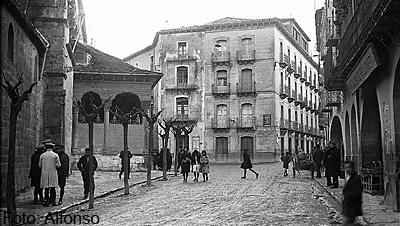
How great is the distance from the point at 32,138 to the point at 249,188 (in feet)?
25.6

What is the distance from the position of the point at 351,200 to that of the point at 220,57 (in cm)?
4091

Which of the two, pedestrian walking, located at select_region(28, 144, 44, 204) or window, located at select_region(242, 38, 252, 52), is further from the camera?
window, located at select_region(242, 38, 252, 52)

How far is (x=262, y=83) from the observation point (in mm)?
46562

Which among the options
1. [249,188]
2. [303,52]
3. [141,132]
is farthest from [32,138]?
[303,52]

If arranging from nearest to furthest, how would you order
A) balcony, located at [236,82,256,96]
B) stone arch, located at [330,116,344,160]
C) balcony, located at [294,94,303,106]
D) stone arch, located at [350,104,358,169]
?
stone arch, located at [350,104,358,169] → stone arch, located at [330,116,344,160] → balcony, located at [236,82,256,96] → balcony, located at [294,94,303,106]

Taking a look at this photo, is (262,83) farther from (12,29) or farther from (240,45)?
(12,29)

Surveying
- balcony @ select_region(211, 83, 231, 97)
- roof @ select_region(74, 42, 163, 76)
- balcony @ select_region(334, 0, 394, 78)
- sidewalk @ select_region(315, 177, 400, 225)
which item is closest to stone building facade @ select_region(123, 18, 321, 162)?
balcony @ select_region(211, 83, 231, 97)

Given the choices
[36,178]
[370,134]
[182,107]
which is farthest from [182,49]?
[36,178]

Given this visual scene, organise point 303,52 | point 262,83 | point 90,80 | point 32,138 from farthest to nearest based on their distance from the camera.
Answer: point 303,52 < point 262,83 < point 90,80 < point 32,138

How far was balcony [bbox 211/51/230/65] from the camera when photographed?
4742cm

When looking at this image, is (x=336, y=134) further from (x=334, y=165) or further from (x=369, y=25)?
(x=369, y=25)

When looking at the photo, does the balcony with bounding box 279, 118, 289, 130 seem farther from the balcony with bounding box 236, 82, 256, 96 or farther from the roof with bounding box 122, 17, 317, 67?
the roof with bounding box 122, 17, 317, 67

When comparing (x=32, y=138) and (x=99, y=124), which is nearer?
(x=32, y=138)

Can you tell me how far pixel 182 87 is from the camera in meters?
47.6
